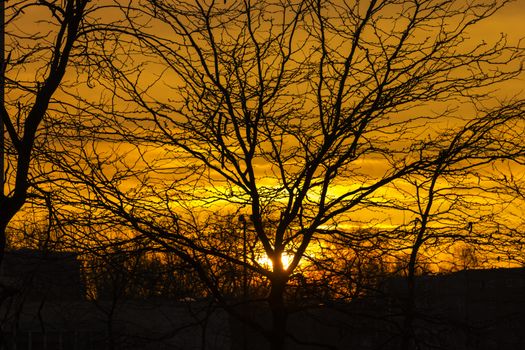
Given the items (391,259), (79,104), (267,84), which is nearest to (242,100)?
(267,84)

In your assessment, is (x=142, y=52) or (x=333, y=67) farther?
(x=333, y=67)

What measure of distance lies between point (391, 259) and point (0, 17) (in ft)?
12.2

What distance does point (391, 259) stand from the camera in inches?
286

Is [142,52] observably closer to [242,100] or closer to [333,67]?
[242,100]

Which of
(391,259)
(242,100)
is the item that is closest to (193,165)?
(242,100)

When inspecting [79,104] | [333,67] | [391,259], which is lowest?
[391,259]

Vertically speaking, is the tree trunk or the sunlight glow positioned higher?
the sunlight glow

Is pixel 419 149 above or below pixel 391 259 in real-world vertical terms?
above

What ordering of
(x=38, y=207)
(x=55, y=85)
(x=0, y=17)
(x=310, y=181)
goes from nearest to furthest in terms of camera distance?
(x=55, y=85) → (x=0, y=17) → (x=38, y=207) → (x=310, y=181)

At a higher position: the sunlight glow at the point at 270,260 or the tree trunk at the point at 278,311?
the sunlight glow at the point at 270,260

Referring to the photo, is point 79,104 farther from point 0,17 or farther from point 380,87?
point 380,87

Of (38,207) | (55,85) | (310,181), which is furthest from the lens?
(310,181)

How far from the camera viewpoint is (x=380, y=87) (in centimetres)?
696

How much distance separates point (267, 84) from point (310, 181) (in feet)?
2.98
